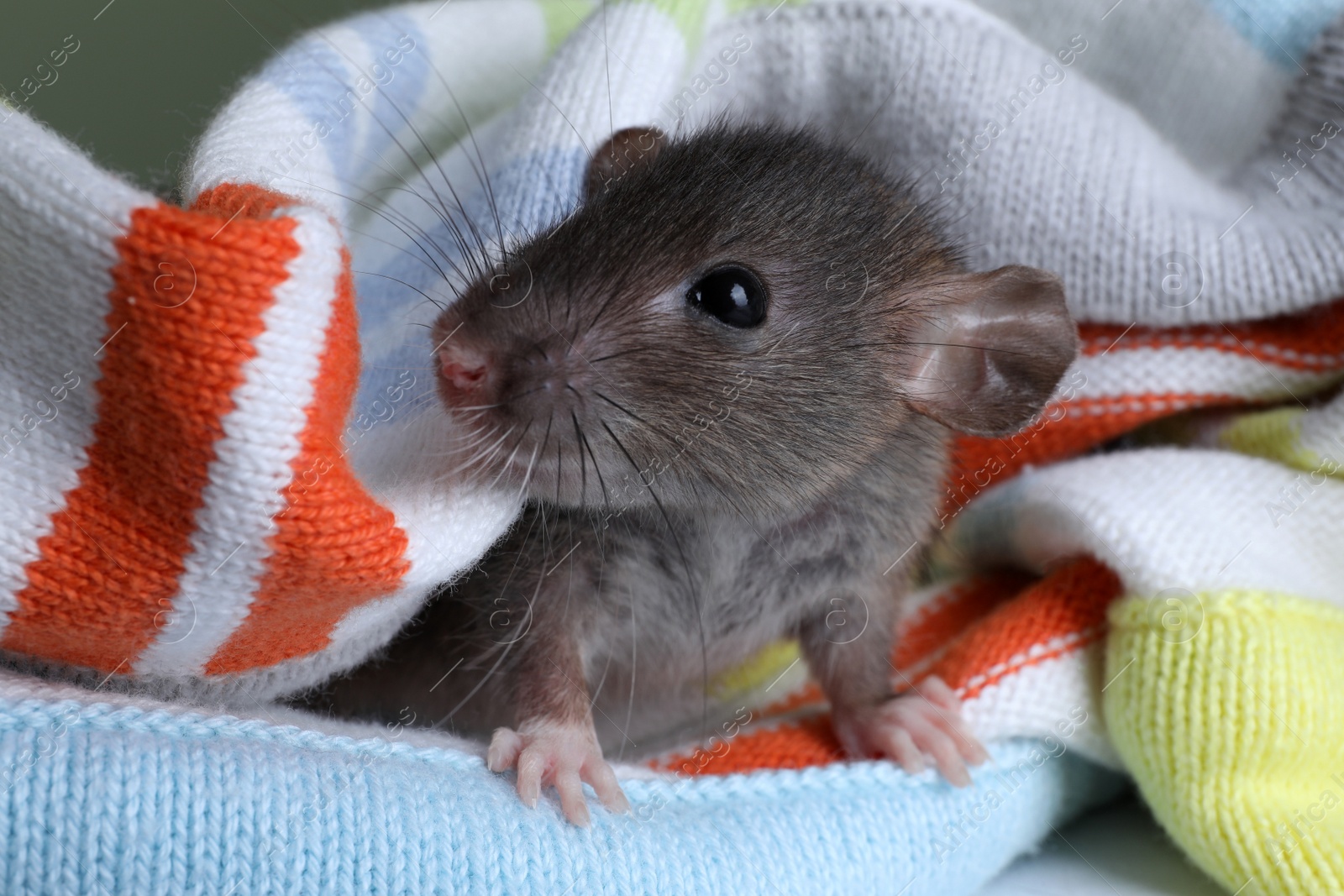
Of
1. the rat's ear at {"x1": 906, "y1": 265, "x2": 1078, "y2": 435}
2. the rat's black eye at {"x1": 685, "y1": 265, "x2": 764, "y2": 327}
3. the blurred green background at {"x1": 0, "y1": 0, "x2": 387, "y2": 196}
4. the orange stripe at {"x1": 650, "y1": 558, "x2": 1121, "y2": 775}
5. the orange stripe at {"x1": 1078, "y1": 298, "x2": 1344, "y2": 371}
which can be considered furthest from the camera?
the orange stripe at {"x1": 1078, "y1": 298, "x2": 1344, "y2": 371}

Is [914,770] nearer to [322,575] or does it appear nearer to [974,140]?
[322,575]

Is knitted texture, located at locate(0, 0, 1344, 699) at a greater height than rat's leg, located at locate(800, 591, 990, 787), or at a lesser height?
greater

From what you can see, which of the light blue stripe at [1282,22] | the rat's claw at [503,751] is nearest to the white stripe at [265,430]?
the rat's claw at [503,751]

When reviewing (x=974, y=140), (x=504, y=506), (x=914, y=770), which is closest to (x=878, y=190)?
(x=974, y=140)

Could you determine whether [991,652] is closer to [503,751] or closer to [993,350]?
[993,350]

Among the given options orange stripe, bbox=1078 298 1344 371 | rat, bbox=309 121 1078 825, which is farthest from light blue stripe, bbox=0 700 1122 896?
orange stripe, bbox=1078 298 1344 371

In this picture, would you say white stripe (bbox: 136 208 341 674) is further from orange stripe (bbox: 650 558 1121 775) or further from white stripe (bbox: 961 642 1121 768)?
white stripe (bbox: 961 642 1121 768)

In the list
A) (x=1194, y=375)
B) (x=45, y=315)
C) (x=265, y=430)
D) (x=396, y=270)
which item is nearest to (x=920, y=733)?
(x=1194, y=375)
